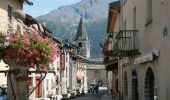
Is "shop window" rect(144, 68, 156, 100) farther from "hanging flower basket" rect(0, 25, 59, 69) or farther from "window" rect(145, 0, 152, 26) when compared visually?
"hanging flower basket" rect(0, 25, 59, 69)

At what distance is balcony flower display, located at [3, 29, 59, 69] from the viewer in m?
11.1

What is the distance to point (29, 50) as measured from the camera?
11.4m

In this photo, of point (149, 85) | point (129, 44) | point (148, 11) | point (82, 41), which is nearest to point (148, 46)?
point (148, 11)

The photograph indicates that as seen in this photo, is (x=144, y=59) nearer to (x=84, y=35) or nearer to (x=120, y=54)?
(x=120, y=54)

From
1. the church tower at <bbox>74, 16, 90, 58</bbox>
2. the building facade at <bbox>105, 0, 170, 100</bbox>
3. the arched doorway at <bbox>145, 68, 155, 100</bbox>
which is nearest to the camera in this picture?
the building facade at <bbox>105, 0, 170, 100</bbox>

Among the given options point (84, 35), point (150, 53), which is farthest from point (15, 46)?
point (84, 35)

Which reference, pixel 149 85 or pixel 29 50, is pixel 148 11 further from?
pixel 29 50

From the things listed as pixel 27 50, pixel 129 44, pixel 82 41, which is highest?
pixel 82 41

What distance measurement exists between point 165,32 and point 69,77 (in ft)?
204

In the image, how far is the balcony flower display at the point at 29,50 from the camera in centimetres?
1115

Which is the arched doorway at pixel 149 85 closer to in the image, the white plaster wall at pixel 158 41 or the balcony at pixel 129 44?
the white plaster wall at pixel 158 41

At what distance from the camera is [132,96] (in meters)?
26.1

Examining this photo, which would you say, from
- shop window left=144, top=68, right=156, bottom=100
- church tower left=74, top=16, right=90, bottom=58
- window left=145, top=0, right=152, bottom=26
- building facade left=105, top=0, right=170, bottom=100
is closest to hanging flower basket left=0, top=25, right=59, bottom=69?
building facade left=105, top=0, right=170, bottom=100

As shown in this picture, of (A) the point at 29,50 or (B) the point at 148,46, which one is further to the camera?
(B) the point at 148,46
